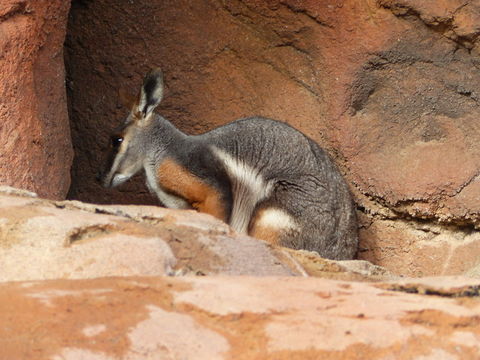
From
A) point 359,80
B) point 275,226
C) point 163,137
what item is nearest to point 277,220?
point 275,226

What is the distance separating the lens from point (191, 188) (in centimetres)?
701

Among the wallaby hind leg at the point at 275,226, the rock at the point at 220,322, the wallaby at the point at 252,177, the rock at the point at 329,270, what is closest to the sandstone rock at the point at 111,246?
the rock at the point at 329,270

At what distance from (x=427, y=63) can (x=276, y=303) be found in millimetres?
4028

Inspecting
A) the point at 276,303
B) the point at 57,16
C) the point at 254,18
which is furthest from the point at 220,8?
the point at 276,303

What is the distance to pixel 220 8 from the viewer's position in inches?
296

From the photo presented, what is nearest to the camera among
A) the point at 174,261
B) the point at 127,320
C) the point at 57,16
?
the point at 127,320

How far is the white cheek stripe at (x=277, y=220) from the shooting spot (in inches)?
266

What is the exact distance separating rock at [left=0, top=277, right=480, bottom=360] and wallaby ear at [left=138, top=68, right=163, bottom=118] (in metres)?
3.34

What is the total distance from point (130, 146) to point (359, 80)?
187 centimetres

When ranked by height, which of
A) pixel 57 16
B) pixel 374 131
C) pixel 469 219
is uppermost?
pixel 57 16

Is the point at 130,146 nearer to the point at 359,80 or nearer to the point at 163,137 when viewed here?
the point at 163,137

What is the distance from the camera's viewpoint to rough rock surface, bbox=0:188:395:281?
4152mm

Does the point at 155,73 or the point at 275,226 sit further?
the point at 155,73

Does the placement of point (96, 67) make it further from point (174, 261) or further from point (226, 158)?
point (174, 261)
